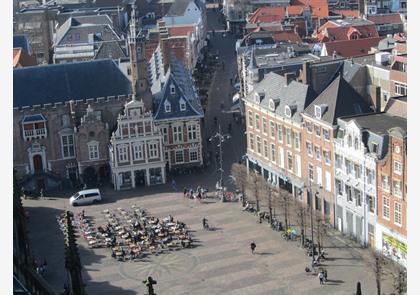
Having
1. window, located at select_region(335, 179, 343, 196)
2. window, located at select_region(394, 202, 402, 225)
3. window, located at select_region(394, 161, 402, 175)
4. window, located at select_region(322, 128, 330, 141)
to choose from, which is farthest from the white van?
window, located at select_region(394, 161, 402, 175)

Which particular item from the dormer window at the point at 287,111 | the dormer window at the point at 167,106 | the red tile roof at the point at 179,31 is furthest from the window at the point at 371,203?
the red tile roof at the point at 179,31

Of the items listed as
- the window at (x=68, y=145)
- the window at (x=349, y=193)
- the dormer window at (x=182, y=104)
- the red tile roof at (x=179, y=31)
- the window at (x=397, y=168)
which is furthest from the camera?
the red tile roof at (x=179, y=31)

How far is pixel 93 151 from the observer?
120 metres

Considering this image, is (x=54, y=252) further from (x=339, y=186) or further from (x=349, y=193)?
(x=349, y=193)

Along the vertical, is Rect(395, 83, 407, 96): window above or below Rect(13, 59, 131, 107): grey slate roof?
below

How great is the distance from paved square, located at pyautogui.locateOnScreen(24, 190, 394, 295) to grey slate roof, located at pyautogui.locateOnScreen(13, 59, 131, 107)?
20.9 metres

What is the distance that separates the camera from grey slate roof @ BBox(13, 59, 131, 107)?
392 ft

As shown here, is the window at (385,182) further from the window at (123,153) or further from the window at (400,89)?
the window at (123,153)

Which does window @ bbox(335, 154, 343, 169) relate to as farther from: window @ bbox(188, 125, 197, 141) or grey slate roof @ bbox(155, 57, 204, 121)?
window @ bbox(188, 125, 197, 141)

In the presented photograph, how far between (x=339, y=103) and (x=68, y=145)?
1642 inches

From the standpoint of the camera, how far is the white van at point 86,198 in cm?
11094

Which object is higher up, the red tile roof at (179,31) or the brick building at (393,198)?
the red tile roof at (179,31)

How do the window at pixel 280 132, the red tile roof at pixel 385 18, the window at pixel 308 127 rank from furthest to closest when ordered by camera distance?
the red tile roof at pixel 385 18, the window at pixel 280 132, the window at pixel 308 127

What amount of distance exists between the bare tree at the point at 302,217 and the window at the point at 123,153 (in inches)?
1128
